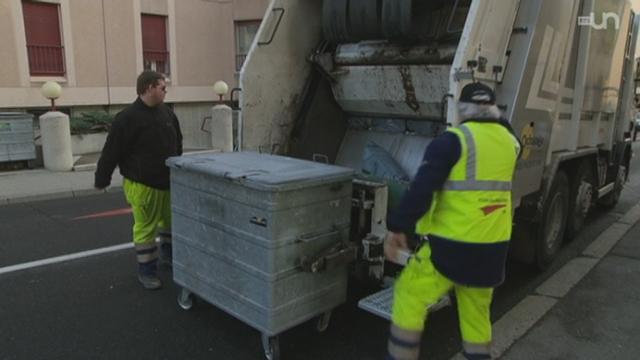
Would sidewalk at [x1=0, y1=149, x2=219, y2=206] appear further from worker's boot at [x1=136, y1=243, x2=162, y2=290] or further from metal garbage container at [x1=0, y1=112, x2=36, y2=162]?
worker's boot at [x1=136, y1=243, x2=162, y2=290]

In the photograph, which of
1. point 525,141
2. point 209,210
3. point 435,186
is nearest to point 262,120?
point 209,210

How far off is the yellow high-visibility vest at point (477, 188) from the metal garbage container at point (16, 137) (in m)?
8.84

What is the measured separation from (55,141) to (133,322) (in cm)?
678

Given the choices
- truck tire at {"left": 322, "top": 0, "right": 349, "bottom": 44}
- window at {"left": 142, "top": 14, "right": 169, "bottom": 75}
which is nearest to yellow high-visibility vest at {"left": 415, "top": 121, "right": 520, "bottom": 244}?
truck tire at {"left": 322, "top": 0, "right": 349, "bottom": 44}

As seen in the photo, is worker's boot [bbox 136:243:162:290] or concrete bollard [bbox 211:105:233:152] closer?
worker's boot [bbox 136:243:162:290]

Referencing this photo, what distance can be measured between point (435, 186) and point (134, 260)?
331 cm

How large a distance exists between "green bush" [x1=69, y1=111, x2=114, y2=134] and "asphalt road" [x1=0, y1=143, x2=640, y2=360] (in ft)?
21.5

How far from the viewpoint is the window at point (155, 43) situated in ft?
44.3

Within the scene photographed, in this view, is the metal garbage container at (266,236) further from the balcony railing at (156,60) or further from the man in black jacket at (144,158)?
the balcony railing at (156,60)

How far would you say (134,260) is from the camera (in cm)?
488

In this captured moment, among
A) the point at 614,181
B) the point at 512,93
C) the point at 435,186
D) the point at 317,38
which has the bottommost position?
the point at 614,181

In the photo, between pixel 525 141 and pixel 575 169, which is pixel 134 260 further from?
pixel 575 169

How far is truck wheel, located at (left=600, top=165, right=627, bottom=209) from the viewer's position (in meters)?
6.69

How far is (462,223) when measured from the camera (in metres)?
2.49
